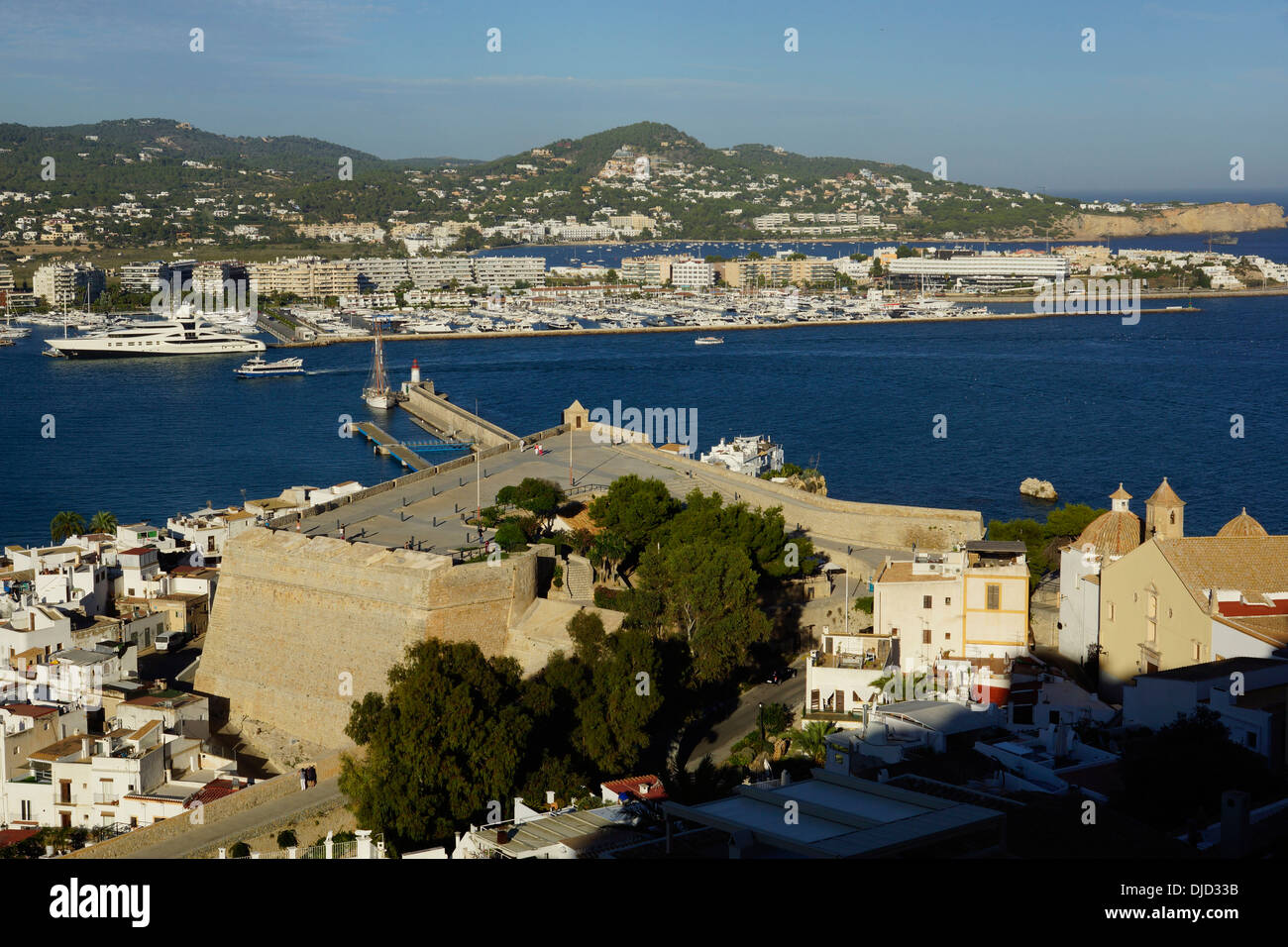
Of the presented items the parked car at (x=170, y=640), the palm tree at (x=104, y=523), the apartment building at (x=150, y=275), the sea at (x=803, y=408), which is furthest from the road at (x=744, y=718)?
the apartment building at (x=150, y=275)

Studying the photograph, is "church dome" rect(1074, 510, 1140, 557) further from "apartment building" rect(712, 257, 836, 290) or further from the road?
"apartment building" rect(712, 257, 836, 290)

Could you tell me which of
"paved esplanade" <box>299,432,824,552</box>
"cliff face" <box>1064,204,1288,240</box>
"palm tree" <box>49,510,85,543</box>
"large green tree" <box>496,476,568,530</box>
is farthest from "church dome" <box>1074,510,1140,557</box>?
"cliff face" <box>1064,204,1288,240</box>

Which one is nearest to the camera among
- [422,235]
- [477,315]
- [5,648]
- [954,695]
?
[954,695]

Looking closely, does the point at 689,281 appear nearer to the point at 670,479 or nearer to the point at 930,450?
the point at 930,450

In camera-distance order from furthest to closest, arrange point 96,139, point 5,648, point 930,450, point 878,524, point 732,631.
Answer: point 96,139 → point 930,450 → point 878,524 → point 5,648 → point 732,631
